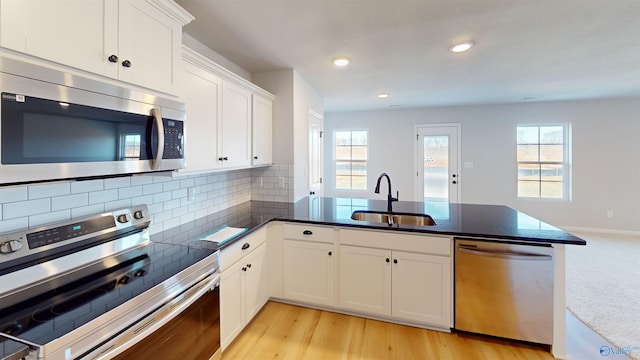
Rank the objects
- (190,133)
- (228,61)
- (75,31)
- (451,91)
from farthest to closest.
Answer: (451,91)
(228,61)
(190,133)
(75,31)

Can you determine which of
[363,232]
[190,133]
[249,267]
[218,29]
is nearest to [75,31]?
[190,133]

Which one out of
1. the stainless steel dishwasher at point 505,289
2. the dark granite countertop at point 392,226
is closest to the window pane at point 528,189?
the dark granite countertop at point 392,226

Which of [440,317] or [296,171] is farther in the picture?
[296,171]

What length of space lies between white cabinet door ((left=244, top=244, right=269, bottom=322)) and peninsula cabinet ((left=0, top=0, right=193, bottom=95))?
4.35 feet

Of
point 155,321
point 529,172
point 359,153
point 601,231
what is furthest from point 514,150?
point 155,321

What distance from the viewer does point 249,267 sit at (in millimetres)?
2141

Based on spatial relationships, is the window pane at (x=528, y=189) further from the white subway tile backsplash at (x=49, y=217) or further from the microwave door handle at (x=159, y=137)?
the white subway tile backsplash at (x=49, y=217)

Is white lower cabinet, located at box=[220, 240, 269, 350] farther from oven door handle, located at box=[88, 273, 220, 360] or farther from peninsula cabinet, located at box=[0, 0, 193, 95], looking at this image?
peninsula cabinet, located at box=[0, 0, 193, 95]

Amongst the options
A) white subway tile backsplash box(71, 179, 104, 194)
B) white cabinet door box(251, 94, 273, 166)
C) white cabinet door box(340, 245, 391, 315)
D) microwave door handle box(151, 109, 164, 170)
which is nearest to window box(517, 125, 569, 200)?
white cabinet door box(340, 245, 391, 315)

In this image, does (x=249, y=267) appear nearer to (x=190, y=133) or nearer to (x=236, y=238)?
(x=236, y=238)

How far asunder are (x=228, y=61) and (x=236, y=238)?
192 centimetres

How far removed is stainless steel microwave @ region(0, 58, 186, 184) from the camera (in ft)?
3.04

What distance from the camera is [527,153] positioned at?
533cm

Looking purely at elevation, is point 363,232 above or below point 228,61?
below
